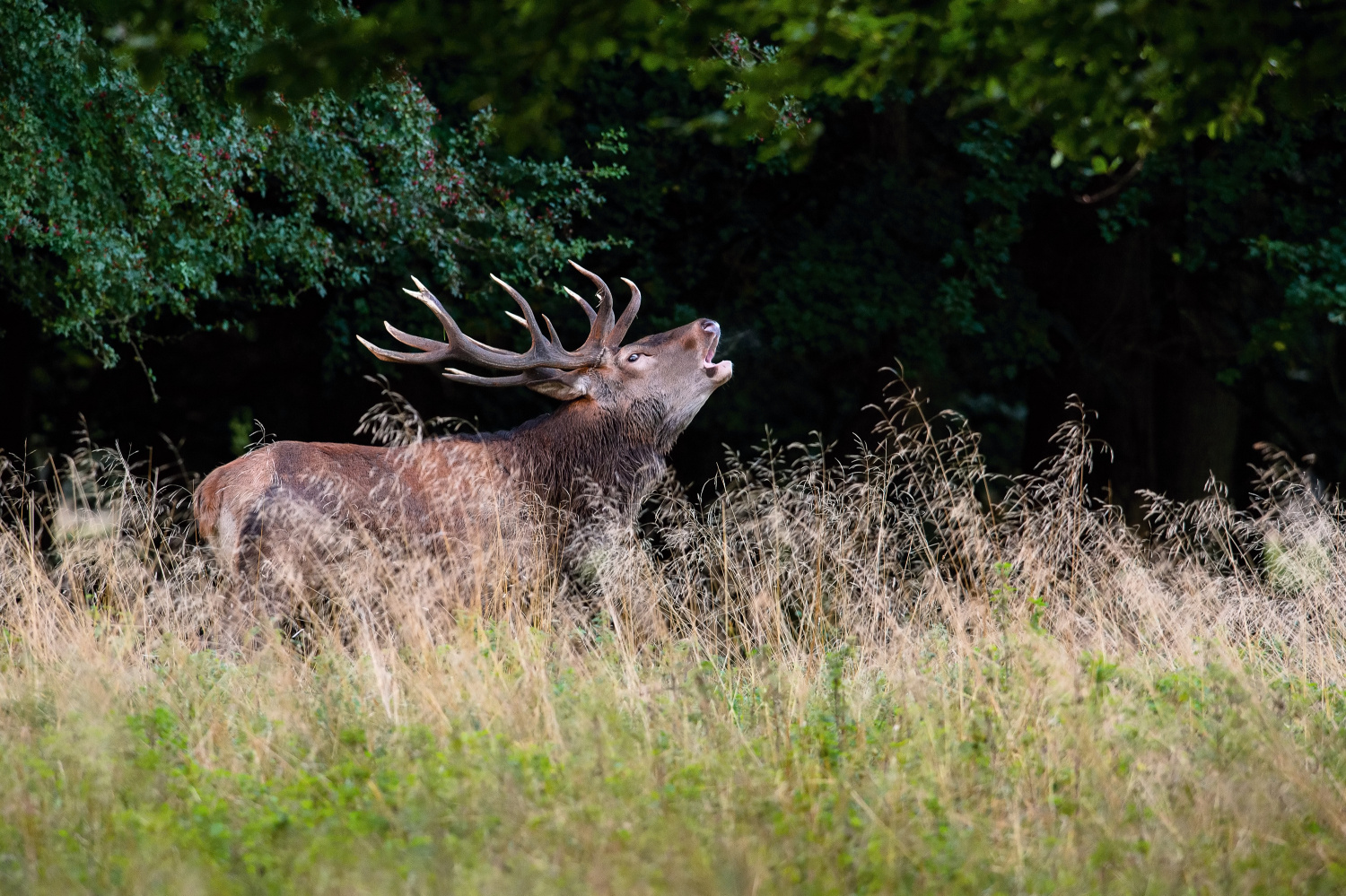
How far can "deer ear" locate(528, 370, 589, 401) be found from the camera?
308 inches

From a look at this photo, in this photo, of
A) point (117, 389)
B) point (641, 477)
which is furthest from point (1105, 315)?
point (117, 389)

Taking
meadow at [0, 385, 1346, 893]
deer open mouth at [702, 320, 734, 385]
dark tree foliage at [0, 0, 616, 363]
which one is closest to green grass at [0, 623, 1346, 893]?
meadow at [0, 385, 1346, 893]

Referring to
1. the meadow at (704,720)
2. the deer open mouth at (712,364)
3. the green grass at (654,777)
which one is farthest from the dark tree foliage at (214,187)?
the green grass at (654,777)

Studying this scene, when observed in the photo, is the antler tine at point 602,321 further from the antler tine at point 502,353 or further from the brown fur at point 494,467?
the brown fur at point 494,467

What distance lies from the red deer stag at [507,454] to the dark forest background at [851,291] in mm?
2170

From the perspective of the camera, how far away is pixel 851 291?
1131 cm

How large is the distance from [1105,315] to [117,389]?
9.30 metres

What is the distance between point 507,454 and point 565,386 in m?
0.53

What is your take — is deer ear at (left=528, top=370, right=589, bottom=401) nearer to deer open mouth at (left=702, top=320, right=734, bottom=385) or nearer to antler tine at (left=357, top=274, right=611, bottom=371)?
antler tine at (left=357, top=274, right=611, bottom=371)

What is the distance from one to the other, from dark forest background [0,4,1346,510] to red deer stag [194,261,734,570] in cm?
217

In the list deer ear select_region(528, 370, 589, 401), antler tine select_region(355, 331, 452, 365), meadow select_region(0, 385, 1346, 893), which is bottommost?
meadow select_region(0, 385, 1346, 893)

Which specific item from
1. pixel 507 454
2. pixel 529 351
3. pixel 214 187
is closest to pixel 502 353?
pixel 529 351

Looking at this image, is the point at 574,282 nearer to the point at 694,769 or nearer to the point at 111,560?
the point at 111,560

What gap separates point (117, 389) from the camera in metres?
13.9
